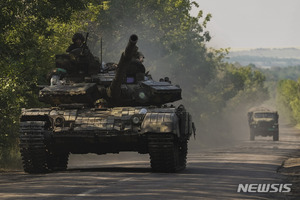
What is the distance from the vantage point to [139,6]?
5697 centimetres

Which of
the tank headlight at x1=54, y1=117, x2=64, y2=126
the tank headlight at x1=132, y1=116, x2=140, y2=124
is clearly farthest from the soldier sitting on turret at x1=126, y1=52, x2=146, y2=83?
the tank headlight at x1=54, y1=117, x2=64, y2=126

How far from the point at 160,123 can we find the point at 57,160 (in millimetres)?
A: 4101

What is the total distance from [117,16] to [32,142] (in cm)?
3709

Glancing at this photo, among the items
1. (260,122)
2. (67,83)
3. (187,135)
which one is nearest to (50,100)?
(67,83)

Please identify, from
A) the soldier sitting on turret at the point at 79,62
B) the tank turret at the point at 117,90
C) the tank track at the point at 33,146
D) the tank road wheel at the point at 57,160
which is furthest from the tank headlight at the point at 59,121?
the soldier sitting on turret at the point at 79,62

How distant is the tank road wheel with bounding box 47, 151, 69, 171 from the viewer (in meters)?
19.3

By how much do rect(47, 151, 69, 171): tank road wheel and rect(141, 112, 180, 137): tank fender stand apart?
10.4 ft

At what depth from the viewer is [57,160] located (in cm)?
2006

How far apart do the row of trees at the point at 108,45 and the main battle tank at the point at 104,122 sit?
3768mm

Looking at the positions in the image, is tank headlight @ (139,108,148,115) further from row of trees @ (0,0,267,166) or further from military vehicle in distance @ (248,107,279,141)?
Result: military vehicle in distance @ (248,107,279,141)

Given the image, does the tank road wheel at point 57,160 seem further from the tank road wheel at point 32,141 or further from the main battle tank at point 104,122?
the tank road wheel at point 32,141

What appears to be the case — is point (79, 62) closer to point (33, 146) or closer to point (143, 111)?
point (143, 111)

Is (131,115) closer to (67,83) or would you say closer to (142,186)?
(67,83)

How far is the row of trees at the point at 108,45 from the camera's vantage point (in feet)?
76.4
